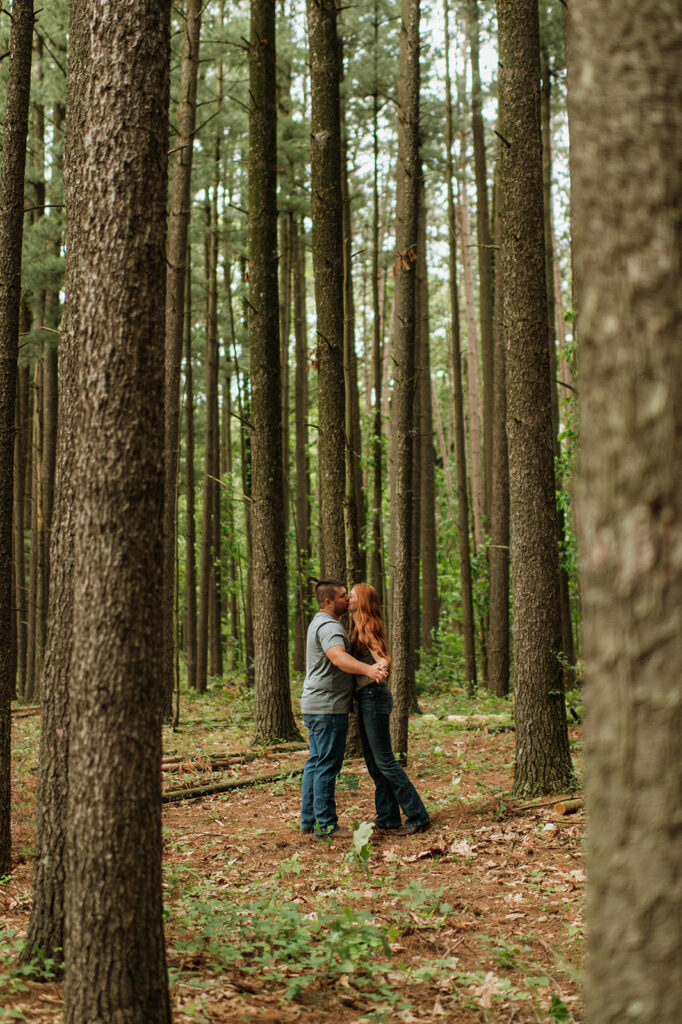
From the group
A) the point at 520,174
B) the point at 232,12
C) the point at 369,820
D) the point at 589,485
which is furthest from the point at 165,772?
the point at 232,12

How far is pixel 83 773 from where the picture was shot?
10.9 ft

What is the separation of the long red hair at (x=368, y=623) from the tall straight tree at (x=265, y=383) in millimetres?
3978

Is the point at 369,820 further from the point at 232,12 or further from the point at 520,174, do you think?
the point at 232,12

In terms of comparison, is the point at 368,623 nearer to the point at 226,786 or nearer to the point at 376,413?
the point at 226,786

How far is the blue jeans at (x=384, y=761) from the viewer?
698 cm

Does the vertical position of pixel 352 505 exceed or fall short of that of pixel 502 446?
it falls short

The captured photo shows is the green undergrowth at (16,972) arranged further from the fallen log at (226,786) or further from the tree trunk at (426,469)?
the tree trunk at (426,469)

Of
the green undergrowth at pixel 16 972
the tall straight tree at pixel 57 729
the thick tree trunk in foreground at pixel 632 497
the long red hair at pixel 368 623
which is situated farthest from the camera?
the long red hair at pixel 368 623

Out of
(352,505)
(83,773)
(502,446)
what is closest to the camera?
(83,773)

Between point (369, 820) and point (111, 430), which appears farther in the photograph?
point (369, 820)

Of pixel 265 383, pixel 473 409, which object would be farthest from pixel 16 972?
pixel 473 409

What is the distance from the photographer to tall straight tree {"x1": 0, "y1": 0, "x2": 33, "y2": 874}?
6.03 m

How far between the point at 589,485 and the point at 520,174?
21.3ft

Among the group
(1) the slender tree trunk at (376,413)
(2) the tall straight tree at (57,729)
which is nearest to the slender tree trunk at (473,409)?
(1) the slender tree trunk at (376,413)
